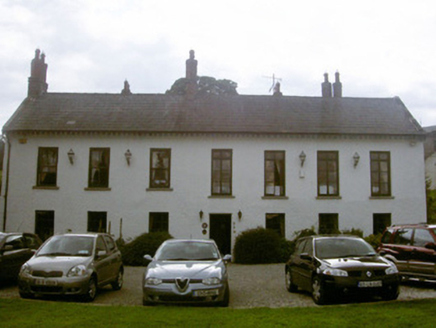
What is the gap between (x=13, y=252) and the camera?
13.3 m

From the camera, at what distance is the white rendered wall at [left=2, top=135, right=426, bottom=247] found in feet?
76.1

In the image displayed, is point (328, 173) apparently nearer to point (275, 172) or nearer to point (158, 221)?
point (275, 172)

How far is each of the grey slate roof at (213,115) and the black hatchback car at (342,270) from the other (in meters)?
12.6

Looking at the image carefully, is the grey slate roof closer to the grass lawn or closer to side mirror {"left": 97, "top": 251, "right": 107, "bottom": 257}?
side mirror {"left": 97, "top": 251, "right": 107, "bottom": 257}

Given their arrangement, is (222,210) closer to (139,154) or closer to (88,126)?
(139,154)

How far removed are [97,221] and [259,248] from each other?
8277 millimetres

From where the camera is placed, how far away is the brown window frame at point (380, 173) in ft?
78.4

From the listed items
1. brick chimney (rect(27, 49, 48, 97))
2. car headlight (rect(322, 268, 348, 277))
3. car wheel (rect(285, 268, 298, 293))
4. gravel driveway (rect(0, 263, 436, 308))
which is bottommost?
gravel driveway (rect(0, 263, 436, 308))

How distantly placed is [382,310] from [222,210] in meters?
14.6

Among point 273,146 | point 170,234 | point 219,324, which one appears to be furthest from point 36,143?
point 219,324

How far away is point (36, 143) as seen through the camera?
23797mm

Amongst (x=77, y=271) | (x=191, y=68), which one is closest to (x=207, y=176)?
(x=191, y=68)

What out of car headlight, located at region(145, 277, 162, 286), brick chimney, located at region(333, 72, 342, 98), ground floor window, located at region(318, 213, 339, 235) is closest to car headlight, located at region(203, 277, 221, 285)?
car headlight, located at region(145, 277, 162, 286)

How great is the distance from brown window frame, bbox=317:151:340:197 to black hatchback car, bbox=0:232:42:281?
14.5 metres
